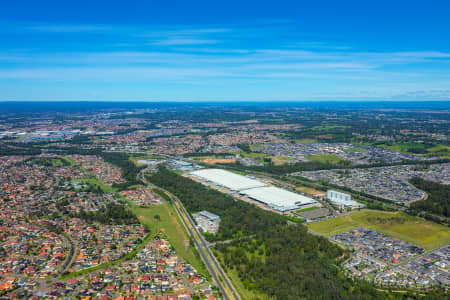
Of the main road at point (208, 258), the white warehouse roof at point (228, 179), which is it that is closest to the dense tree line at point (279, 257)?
the main road at point (208, 258)

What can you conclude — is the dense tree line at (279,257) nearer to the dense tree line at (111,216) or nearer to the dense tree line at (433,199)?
the dense tree line at (111,216)

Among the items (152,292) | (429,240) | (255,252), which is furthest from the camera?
(429,240)

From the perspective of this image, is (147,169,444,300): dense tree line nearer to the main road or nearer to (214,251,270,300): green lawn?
(214,251,270,300): green lawn

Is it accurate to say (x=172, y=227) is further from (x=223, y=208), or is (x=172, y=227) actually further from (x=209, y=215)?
(x=223, y=208)

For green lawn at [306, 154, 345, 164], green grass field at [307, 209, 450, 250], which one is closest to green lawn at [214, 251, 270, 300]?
A: green grass field at [307, 209, 450, 250]

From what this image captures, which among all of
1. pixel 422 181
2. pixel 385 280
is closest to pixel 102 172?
pixel 385 280

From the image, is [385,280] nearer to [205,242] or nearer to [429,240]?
[429,240]
